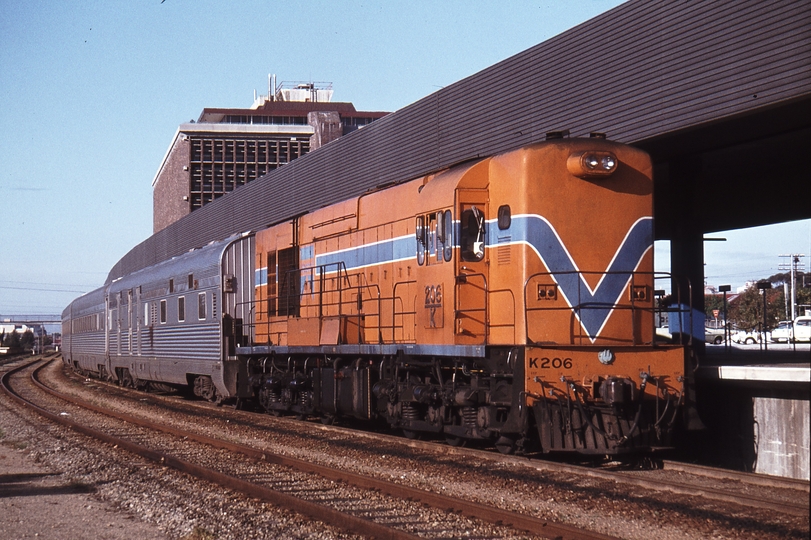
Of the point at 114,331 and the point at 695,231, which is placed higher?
the point at 695,231

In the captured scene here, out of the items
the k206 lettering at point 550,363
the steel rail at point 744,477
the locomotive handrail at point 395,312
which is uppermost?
the locomotive handrail at point 395,312

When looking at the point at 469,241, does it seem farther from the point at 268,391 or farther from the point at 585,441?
the point at 268,391

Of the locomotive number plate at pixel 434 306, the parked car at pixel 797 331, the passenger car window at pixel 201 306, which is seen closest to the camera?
the locomotive number plate at pixel 434 306

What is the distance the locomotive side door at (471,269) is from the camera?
10297mm

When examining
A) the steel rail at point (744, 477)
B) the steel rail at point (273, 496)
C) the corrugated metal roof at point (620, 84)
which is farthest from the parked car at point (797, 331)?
the steel rail at point (273, 496)

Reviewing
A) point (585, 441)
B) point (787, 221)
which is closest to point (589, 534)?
point (585, 441)

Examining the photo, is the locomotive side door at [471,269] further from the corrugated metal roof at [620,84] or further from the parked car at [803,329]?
the parked car at [803,329]

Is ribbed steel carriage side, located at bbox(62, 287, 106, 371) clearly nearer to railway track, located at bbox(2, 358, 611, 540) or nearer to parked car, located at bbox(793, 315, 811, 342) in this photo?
railway track, located at bbox(2, 358, 611, 540)

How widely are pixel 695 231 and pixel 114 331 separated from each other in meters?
20.4

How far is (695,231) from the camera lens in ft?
43.9

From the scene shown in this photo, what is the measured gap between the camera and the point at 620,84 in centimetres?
1236

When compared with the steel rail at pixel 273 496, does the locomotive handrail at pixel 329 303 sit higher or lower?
higher

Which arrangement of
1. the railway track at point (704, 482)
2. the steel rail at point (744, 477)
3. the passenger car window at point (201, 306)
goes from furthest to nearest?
the passenger car window at point (201, 306), the steel rail at point (744, 477), the railway track at point (704, 482)

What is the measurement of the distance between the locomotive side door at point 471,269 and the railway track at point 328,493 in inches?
94.9
